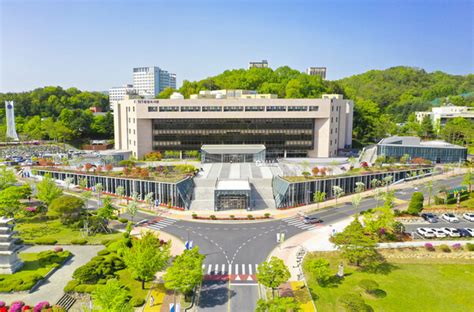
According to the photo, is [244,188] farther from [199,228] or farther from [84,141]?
[84,141]

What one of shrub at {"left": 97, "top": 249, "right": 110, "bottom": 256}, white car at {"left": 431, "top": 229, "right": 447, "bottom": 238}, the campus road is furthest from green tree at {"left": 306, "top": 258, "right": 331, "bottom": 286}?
shrub at {"left": 97, "top": 249, "right": 110, "bottom": 256}

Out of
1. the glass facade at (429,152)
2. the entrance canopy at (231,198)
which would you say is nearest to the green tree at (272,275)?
the entrance canopy at (231,198)

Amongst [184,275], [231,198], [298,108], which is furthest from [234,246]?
[298,108]

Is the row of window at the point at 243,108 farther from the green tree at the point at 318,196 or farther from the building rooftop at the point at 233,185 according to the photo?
the green tree at the point at 318,196

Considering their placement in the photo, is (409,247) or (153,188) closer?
(409,247)

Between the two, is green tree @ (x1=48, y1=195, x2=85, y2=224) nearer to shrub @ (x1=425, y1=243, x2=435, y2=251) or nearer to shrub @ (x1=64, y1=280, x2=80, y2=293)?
shrub @ (x1=64, y1=280, x2=80, y2=293)

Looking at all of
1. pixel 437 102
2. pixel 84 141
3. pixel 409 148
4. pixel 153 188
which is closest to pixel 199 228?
pixel 153 188
